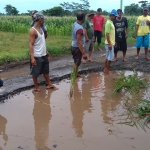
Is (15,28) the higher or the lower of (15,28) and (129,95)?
the higher

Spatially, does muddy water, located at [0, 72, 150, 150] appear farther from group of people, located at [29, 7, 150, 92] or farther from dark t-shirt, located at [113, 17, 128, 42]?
dark t-shirt, located at [113, 17, 128, 42]

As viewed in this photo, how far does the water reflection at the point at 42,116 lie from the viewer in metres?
3.61

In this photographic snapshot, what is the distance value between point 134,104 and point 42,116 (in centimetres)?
169

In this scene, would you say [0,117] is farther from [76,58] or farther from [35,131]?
[76,58]

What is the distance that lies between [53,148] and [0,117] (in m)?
1.44

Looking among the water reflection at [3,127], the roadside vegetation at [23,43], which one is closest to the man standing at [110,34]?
the roadside vegetation at [23,43]

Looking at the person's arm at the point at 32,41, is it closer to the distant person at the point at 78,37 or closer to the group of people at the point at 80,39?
the group of people at the point at 80,39

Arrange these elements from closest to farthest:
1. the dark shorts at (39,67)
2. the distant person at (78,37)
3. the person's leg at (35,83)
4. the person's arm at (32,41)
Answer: the person's arm at (32,41) < the dark shorts at (39,67) < the person's leg at (35,83) < the distant person at (78,37)

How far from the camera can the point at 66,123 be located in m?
4.14

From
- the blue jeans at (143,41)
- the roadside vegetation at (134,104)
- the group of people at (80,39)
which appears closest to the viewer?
the roadside vegetation at (134,104)

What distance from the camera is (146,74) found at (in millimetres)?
7012

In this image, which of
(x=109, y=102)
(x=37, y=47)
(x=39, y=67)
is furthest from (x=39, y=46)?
(x=109, y=102)

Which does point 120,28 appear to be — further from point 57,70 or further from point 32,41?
point 32,41

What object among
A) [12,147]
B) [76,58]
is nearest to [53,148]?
[12,147]
